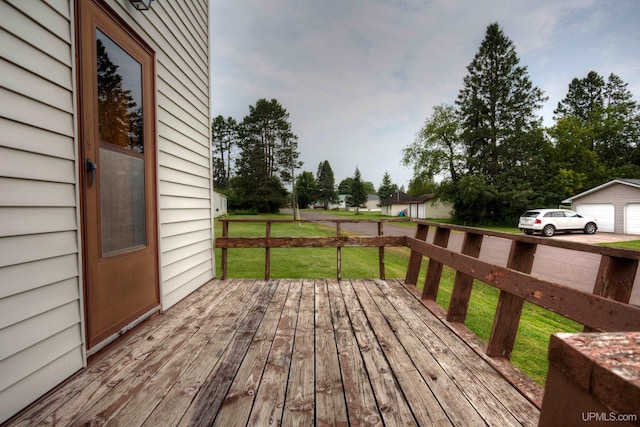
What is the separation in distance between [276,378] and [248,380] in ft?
0.51

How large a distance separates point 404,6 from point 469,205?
16.6m

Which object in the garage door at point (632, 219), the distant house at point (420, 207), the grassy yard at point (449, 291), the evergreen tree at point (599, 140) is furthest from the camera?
the distant house at point (420, 207)

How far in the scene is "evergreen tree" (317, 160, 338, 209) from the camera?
6359 cm

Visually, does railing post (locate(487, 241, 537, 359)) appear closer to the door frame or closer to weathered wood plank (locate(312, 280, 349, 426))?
weathered wood plank (locate(312, 280, 349, 426))

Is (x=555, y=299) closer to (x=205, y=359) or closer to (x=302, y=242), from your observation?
(x=205, y=359)

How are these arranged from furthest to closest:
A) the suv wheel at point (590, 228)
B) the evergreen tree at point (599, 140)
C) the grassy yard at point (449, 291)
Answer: the evergreen tree at point (599, 140), the suv wheel at point (590, 228), the grassy yard at point (449, 291)

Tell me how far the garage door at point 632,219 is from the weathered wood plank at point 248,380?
58.2ft

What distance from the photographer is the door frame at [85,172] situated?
5.77ft

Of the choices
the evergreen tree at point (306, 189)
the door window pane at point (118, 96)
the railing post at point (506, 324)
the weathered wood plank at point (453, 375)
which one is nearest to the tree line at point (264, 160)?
the evergreen tree at point (306, 189)

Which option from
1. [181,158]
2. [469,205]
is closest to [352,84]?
[181,158]

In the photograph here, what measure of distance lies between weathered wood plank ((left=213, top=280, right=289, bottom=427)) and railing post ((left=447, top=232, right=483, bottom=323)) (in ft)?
4.96

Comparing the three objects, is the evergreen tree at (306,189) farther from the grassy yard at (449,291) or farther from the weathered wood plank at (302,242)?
the weathered wood plank at (302,242)

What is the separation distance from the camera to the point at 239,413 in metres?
1.33

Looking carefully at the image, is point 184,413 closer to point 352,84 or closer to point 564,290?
point 564,290
